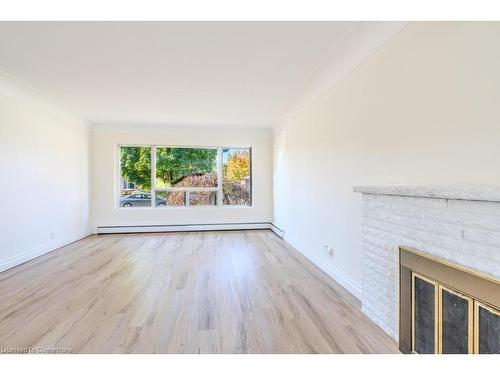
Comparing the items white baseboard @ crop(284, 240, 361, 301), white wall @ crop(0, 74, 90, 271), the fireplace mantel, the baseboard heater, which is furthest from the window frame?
the fireplace mantel

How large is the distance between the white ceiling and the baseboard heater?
2.68m

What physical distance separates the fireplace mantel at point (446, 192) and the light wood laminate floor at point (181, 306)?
103cm

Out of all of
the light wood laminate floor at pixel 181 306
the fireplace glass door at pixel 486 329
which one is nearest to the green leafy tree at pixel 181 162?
the light wood laminate floor at pixel 181 306

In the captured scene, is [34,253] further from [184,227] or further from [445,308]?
[445,308]

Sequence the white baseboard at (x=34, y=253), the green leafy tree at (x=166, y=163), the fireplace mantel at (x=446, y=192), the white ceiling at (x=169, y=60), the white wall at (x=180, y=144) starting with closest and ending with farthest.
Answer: the fireplace mantel at (x=446, y=192) → the white ceiling at (x=169, y=60) → the white baseboard at (x=34, y=253) → the white wall at (x=180, y=144) → the green leafy tree at (x=166, y=163)

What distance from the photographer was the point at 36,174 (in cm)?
406

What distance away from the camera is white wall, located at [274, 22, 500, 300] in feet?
4.64

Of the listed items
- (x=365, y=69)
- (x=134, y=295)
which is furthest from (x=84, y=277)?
(x=365, y=69)

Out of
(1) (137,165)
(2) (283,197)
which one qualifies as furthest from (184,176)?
(2) (283,197)

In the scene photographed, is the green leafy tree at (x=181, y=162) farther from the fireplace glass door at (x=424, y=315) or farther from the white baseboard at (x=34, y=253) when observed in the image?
the fireplace glass door at (x=424, y=315)

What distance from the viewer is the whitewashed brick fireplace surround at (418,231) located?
1.26 metres

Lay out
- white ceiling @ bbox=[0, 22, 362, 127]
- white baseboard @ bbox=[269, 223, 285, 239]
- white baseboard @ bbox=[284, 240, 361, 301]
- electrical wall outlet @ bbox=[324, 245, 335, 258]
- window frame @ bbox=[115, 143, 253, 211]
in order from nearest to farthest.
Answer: white ceiling @ bbox=[0, 22, 362, 127], white baseboard @ bbox=[284, 240, 361, 301], electrical wall outlet @ bbox=[324, 245, 335, 258], white baseboard @ bbox=[269, 223, 285, 239], window frame @ bbox=[115, 143, 253, 211]

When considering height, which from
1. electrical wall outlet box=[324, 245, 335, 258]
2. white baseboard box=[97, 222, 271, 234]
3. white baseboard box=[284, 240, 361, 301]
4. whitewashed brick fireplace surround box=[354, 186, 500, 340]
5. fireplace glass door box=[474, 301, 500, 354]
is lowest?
white baseboard box=[284, 240, 361, 301]

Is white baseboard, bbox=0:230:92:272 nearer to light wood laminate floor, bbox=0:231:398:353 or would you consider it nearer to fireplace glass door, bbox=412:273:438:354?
light wood laminate floor, bbox=0:231:398:353
